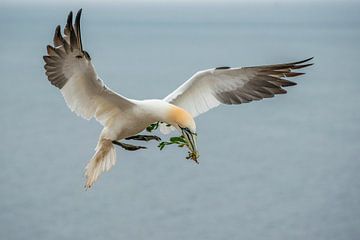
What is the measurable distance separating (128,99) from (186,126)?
1.20m

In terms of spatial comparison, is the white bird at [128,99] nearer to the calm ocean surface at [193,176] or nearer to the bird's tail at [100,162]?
the bird's tail at [100,162]

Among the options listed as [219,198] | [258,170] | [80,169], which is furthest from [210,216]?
[80,169]

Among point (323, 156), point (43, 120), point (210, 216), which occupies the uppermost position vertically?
point (43, 120)

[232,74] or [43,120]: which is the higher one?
[43,120]

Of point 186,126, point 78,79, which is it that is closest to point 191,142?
point 186,126

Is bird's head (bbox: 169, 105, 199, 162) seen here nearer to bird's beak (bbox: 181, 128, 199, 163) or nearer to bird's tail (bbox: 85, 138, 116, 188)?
bird's beak (bbox: 181, 128, 199, 163)

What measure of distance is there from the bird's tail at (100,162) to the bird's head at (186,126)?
163 centimetres

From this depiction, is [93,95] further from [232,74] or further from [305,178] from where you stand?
[305,178]

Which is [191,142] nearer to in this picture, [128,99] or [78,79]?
[128,99]

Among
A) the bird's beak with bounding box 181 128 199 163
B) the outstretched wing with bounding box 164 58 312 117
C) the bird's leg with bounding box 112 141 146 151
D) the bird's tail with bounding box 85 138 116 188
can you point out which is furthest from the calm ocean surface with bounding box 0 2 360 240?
the bird's beak with bounding box 181 128 199 163

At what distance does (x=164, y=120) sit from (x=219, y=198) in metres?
66.2

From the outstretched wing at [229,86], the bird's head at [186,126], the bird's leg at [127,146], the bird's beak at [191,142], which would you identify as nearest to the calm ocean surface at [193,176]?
the outstretched wing at [229,86]

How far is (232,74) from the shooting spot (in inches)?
403

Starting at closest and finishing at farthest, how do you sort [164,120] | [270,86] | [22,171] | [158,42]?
[164,120] → [270,86] → [22,171] → [158,42]
